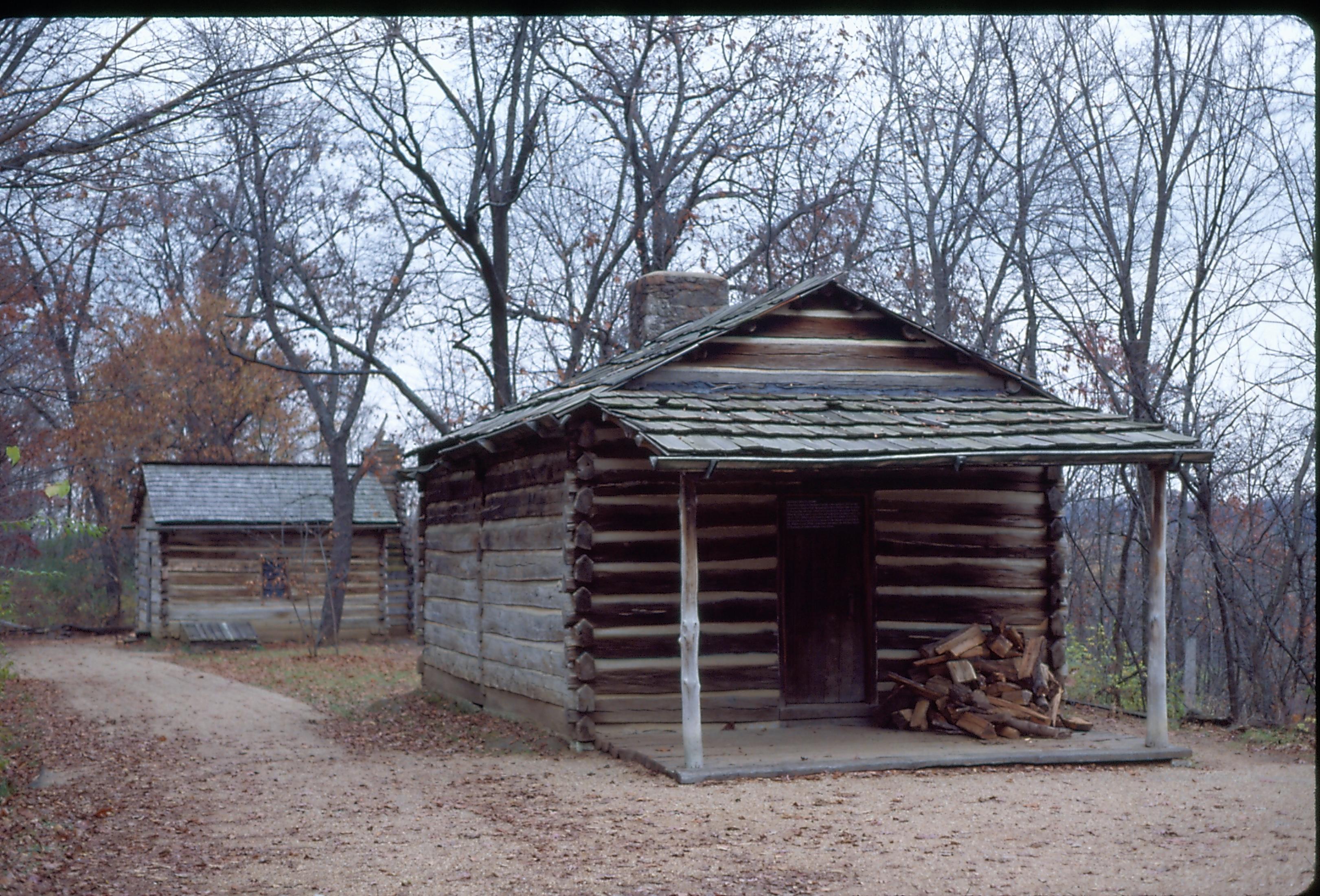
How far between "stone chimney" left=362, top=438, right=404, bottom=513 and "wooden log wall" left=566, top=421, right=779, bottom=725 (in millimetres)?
18241

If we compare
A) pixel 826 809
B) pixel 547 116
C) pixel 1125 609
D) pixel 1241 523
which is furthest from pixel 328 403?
pixel 826 809

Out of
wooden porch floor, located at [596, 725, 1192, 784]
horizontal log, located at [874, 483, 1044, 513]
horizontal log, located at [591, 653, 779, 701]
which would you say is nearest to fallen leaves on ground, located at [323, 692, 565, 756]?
horizontal log, located at [591, 653, 779, 701]

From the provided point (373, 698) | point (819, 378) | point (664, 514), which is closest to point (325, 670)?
point (373, 698)

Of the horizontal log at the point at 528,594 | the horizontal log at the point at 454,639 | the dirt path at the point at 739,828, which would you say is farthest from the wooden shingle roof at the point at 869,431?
the horizontal log at the point at 454,639

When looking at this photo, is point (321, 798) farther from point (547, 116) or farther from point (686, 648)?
point (547, 116)

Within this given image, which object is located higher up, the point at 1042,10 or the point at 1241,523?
the point at 1042,10

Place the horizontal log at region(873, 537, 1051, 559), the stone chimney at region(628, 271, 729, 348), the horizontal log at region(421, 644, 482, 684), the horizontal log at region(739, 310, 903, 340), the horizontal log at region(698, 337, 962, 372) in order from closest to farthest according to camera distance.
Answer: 1. the horizontal log at region(698, 337, 962, 372)
2. the horizontal log at region(873, 537, 1051, 559)
3. the horizontal log at region(739, 310, 903, 340)
4. the horizontal log at region(421, 644, 482, 684)
5. the stone chimney at region(628, 271, 729, 348)

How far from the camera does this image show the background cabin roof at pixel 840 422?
9945mm

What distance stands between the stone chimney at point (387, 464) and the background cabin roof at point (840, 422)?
1718cm

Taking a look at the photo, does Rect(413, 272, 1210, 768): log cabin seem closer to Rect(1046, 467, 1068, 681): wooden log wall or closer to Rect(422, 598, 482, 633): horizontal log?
Rect(1046, 467, 1068, 681): wooden log wall

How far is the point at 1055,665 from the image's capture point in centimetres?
1270

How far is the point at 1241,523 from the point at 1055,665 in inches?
293

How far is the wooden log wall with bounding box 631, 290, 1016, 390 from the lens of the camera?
1215cm

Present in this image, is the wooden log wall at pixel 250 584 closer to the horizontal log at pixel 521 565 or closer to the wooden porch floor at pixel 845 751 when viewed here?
the horizontal log at pixel 521 565
